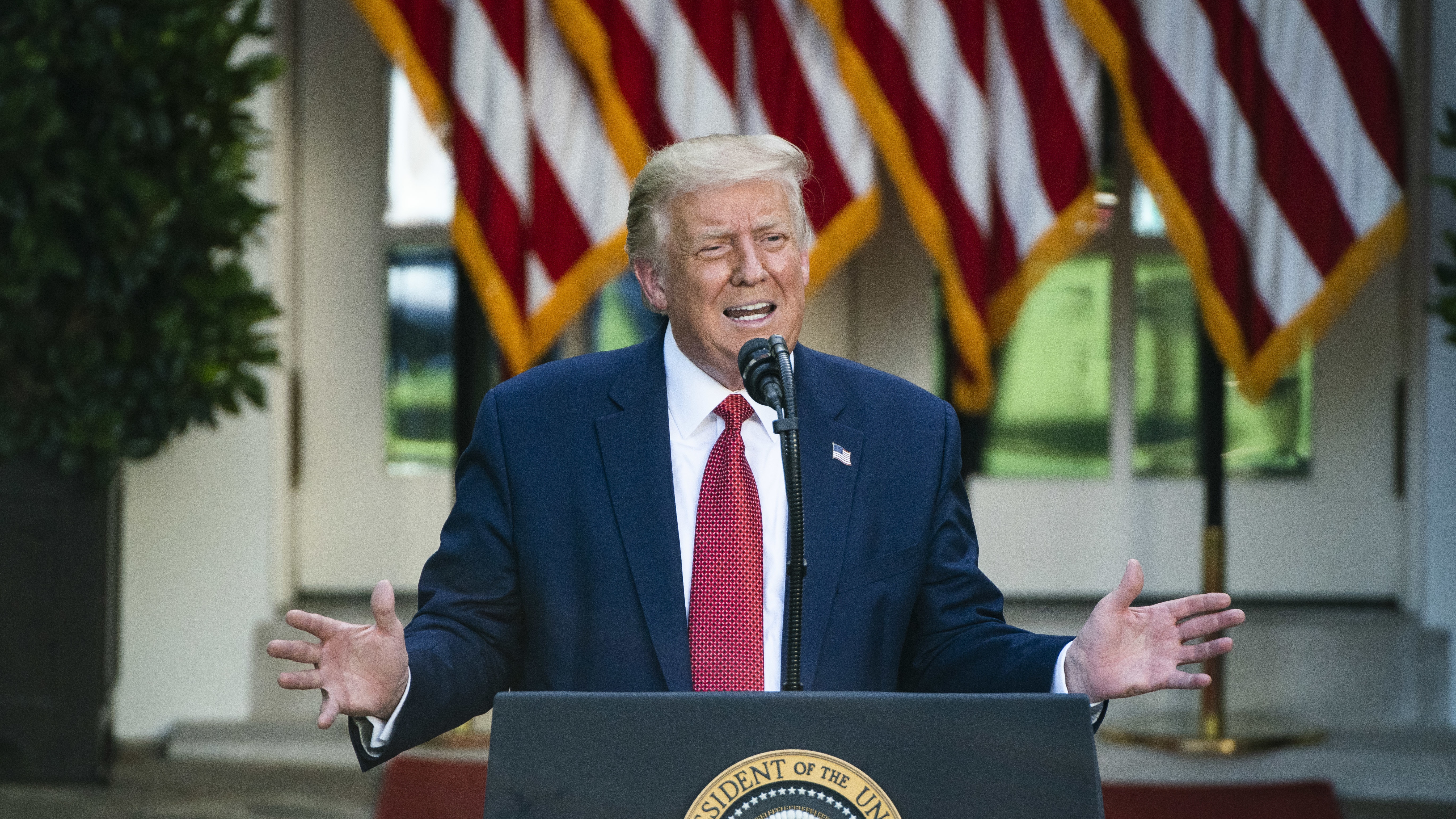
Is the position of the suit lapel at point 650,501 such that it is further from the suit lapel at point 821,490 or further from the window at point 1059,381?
the window at point 1059,381

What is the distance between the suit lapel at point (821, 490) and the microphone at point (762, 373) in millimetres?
277

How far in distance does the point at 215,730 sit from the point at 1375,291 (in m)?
4.21

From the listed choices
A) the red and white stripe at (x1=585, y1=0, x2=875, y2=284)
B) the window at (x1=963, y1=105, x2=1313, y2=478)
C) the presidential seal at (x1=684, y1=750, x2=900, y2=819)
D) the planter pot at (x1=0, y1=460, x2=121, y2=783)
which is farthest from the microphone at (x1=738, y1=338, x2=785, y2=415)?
the window at (x1=963, y1=105, x2=1313, y2=478)

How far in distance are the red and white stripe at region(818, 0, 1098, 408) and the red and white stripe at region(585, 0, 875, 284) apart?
4.0 inches

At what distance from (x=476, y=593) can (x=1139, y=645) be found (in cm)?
83

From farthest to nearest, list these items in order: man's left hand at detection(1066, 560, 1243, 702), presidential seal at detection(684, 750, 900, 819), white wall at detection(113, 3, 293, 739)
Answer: white wall at detection(113, 3, 293, 739) < man's left hand at detection(1066, 560, 1243, 702) < presidential seal at detection(684, 750, 900, 819)

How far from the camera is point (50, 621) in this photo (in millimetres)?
4395

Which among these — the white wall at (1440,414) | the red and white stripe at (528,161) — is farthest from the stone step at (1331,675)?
the red and white stripe at (528,161)

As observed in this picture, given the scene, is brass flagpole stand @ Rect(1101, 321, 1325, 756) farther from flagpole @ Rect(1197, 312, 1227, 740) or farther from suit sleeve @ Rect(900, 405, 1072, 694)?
suit sleeve @ Rect(900, 405, 1072, 694)

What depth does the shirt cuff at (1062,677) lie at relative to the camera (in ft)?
5.32

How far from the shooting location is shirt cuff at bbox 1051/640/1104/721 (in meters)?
1.62

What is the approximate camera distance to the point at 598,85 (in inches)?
177

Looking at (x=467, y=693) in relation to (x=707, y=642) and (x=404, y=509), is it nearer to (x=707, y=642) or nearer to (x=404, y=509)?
(x=707, y=642)

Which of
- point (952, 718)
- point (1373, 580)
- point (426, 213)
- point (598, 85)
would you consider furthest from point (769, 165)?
point (1373, 580)
